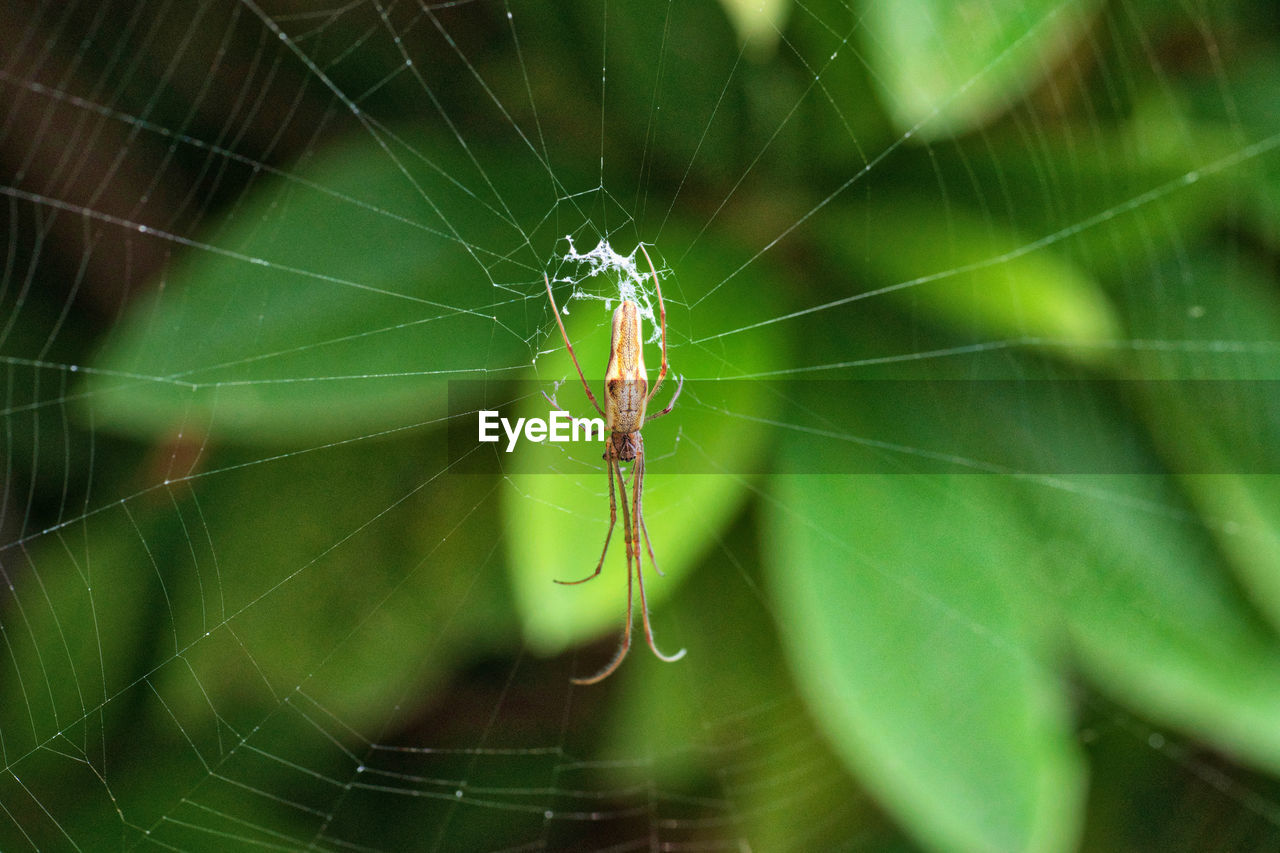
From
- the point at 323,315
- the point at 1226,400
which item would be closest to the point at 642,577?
the point at 323,315

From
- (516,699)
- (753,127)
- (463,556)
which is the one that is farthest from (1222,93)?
(516,699)

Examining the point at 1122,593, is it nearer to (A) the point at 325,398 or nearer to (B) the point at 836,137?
(B) the point at 836,137

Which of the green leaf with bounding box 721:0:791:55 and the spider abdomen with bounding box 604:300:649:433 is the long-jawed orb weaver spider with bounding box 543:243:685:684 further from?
the green leaf with bounding box 721:0:791:55

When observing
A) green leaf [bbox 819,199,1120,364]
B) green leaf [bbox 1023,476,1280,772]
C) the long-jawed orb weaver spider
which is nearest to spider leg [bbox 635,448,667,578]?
the long-jawed orb weaver spider

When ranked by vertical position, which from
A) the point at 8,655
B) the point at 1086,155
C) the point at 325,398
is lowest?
the point at 8,655

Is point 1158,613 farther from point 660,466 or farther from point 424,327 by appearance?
point 424,327

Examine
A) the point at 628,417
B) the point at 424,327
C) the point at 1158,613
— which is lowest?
the point at 1158,613
